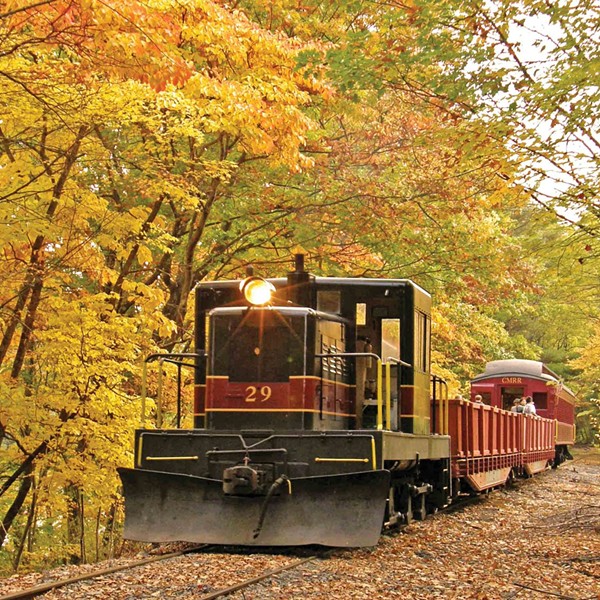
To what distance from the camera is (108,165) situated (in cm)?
1303

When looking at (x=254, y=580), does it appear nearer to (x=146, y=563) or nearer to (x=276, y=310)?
(x=146, y=563)

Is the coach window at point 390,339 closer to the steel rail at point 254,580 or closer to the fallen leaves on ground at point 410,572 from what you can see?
the fallen leaves on ground at point 410,572

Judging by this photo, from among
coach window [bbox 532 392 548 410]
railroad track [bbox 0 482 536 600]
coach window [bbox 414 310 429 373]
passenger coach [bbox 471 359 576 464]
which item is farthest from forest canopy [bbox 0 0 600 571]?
coach window [bbox 532 392 548 410]

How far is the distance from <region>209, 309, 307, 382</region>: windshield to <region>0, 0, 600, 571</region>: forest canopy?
2268 millimetres

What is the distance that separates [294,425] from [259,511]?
3.31 ft

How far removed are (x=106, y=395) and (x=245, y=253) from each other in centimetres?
564

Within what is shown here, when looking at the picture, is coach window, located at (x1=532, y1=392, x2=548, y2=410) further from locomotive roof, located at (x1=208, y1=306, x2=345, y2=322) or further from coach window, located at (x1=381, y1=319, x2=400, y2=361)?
locomotive roof, located at (x1=208, y1=306, x2=345, y2=322)

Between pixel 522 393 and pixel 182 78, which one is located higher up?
pixel 182 78

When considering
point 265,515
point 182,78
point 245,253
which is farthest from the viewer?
point 245,253

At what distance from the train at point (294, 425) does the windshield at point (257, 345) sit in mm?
10

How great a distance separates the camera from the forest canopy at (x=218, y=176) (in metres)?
8.85

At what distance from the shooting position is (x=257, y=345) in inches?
383

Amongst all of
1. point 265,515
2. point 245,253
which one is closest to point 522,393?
point 245,253

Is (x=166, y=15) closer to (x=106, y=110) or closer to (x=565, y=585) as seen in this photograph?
(x=106, y=110)
